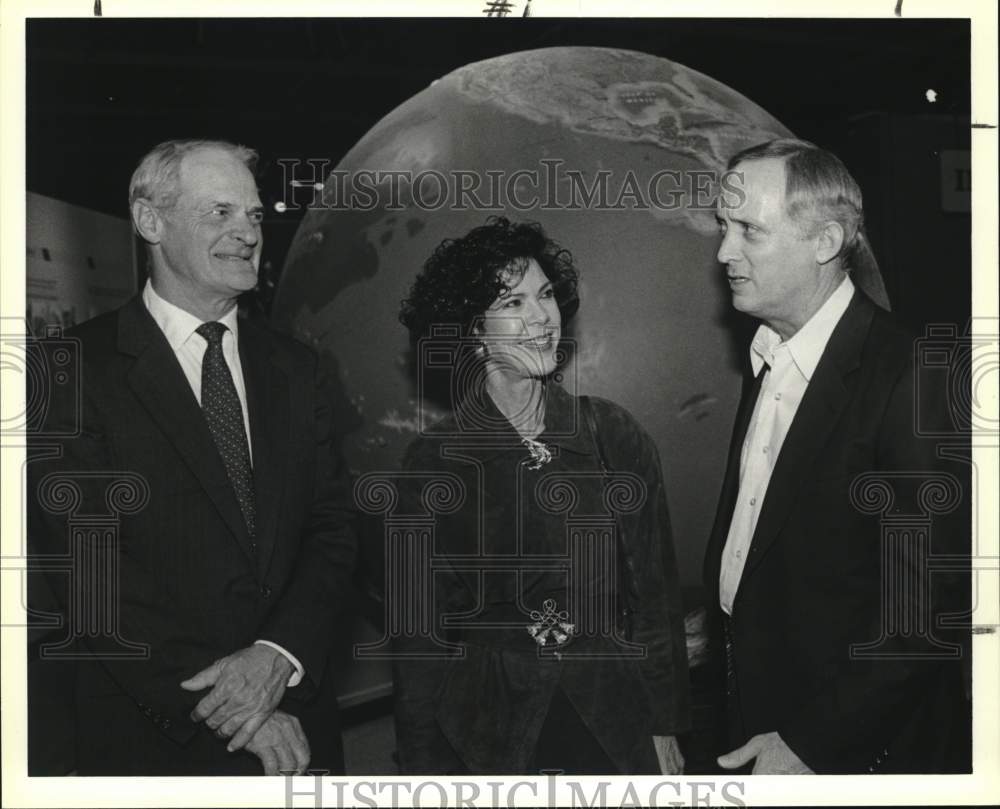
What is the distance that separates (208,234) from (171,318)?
214mm

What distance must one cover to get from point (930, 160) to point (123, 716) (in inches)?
91.8

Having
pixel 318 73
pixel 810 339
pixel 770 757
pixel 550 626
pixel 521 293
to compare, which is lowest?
pixel 770 757

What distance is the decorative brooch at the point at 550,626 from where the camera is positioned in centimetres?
253

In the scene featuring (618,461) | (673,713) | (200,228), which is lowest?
(673,713)

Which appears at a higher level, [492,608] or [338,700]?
[492,608]

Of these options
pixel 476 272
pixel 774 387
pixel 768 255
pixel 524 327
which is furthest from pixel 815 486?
pixel 476 272

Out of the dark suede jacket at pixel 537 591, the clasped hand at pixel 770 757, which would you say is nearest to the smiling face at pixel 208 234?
the dark suede jacket at pixel 537 591

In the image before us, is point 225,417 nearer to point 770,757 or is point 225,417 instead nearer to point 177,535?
point 177,535

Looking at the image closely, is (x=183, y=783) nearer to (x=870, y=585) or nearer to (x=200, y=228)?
(x=200, y=228)

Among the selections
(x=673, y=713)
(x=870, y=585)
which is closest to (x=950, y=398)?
(x=870, y=585)

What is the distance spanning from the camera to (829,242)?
254cm

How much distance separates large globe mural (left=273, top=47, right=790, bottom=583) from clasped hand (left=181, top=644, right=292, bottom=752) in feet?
1.62

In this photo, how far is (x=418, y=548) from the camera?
102 inches

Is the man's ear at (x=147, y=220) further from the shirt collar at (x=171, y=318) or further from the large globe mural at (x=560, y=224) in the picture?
the large globe mural at (x=560, y=224)
